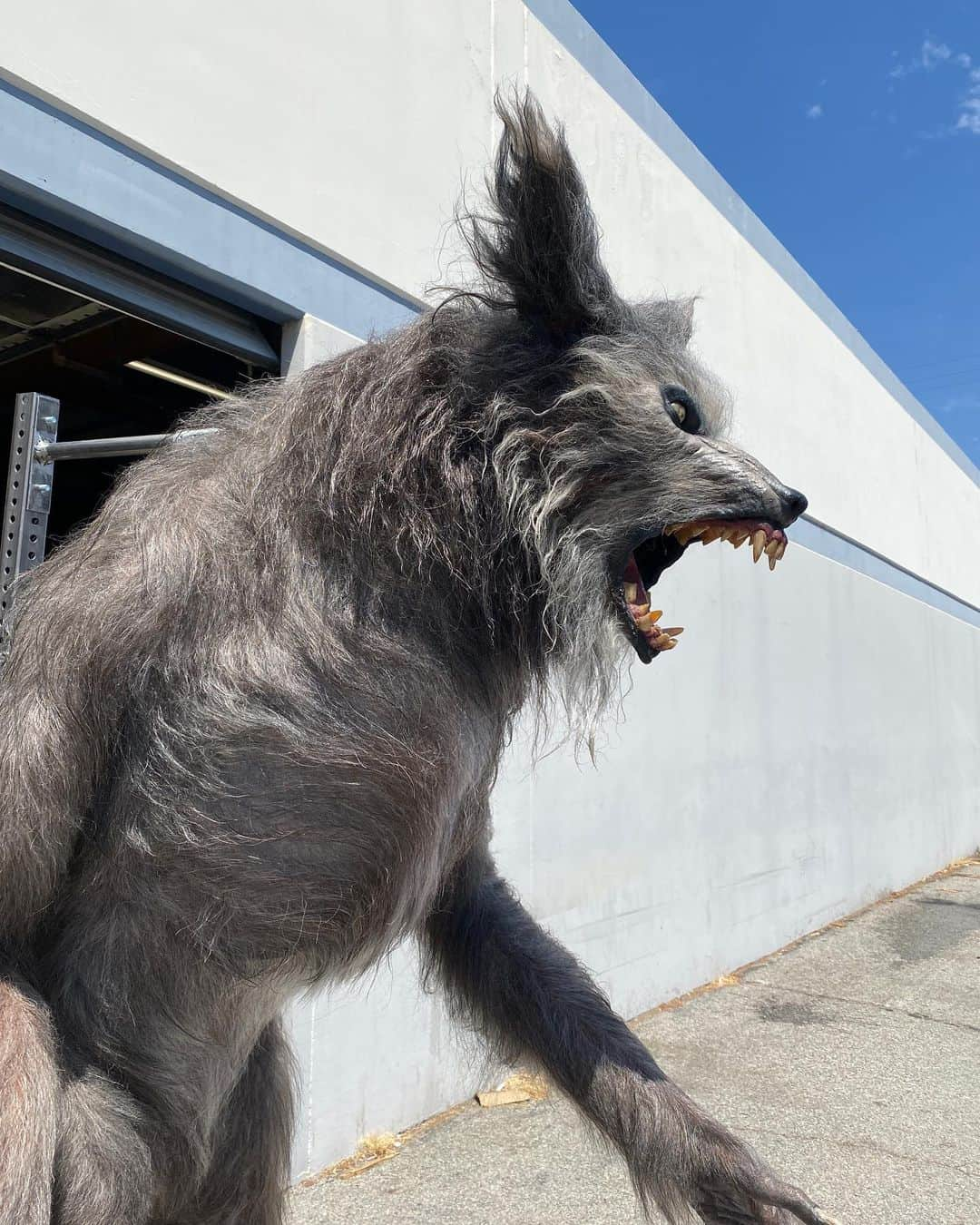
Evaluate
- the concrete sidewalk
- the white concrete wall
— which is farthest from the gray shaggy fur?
the white concrete wall

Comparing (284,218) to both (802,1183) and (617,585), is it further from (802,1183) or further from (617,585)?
(802,1183)

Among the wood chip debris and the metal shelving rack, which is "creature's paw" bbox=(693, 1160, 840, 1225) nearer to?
the metal shelving rack

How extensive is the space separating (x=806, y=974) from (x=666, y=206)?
5.37 metres

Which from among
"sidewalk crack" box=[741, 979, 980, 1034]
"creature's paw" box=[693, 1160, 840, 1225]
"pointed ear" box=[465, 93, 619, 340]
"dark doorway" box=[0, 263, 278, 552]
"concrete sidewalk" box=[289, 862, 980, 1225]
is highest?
"dark doorway" box=[0, 263, 278, 552]

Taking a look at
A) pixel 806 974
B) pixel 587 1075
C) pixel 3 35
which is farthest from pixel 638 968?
pixel 3 35

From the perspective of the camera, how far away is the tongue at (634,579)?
6.37 ft

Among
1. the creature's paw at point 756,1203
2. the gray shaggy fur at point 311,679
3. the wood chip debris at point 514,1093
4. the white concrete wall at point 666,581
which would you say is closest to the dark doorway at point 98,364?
the white concrete wall at point 666,581

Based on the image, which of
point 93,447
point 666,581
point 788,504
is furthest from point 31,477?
point 666,581

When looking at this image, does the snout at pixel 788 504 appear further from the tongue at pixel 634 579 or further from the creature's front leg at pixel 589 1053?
the creature's front leg at pixel 589 1053

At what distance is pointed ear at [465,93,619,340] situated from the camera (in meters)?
1.86

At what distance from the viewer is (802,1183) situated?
4094mm

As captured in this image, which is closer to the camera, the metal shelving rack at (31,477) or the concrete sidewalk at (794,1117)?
the metal shelving rack at (31,477)

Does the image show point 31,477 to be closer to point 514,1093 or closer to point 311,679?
point 311,679

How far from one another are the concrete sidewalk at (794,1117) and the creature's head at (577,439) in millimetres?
1714
